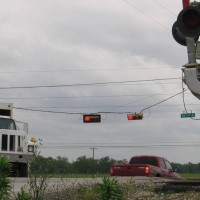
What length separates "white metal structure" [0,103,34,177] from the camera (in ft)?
68.6

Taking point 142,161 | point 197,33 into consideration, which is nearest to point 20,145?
point 142,161

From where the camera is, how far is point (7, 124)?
2131 cm

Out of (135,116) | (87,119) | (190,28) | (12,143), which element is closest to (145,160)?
(12,143)

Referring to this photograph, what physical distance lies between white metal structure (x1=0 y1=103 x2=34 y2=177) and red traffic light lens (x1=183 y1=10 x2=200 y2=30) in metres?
14.5

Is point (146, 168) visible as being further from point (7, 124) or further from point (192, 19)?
point (192, 19)

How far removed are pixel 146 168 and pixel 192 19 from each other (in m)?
12.5

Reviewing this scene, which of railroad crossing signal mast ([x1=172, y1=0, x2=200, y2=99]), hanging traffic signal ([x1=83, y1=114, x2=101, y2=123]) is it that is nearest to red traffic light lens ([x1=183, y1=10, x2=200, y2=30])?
railroad crossing signal mast ([x1=172, y1=0, x2=200, y2=99])

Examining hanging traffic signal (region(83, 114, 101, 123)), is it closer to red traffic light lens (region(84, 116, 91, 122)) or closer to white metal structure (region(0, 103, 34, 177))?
red traffic light lens (region(84, 116, 91, 122))

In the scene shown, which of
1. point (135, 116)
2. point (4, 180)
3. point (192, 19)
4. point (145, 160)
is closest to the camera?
point (192, 19)

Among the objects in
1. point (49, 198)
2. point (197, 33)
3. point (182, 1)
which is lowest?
point (49, 198)

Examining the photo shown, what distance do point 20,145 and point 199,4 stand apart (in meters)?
15.8

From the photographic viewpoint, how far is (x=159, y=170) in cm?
2038

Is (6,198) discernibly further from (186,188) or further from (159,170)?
(159,170)

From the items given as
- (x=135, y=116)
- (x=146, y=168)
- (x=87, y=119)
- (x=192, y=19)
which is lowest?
(x=146, y=168)
